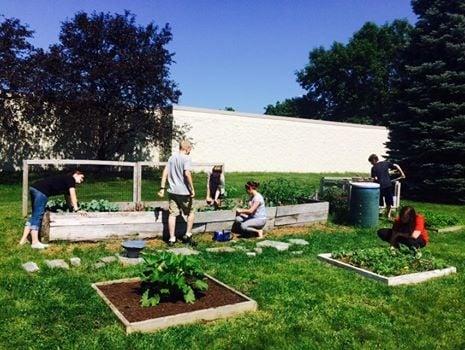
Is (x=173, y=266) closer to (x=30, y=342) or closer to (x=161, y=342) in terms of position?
(x=161, y=342)

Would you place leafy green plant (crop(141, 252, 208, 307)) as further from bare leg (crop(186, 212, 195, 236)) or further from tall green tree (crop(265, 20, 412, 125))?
tall green tree (crop(265, 20, 412, 125))

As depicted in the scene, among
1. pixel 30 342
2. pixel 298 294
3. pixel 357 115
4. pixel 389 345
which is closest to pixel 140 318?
pixel 30 342

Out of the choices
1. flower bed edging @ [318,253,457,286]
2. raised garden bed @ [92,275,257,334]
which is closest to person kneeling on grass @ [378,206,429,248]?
flower bed edging @ [318,253,457,286]

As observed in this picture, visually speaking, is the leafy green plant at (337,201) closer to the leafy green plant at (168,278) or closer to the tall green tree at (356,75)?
the leafy green plant at (168,278)

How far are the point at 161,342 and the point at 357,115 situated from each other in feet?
171

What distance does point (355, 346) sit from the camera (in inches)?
177

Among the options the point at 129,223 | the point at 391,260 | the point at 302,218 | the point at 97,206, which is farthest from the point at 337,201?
the point at 97,206

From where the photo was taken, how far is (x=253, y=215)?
31.3 feet

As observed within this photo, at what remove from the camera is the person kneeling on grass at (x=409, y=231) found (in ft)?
25.4

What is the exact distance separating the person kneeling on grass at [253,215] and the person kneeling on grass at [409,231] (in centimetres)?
264

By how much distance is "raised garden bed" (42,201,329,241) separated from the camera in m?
8.03

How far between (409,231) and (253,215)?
309 cm

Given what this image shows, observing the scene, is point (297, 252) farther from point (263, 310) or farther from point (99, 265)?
point (99, 265)

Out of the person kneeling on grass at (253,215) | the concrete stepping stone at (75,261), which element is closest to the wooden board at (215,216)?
the person kneeling on grass at (253,215)
